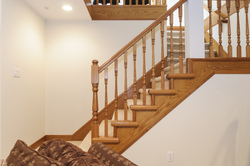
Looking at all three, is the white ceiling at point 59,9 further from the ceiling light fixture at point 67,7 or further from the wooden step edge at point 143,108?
the wooden step edge at point 143,108

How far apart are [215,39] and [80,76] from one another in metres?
3.01

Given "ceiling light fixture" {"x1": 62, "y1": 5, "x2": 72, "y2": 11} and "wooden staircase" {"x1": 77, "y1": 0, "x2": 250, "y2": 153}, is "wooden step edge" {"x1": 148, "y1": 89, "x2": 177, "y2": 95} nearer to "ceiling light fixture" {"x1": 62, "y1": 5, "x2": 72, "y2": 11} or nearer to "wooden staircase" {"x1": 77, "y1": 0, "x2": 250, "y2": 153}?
"wooden staircase" {"x1": 77, "y1": 0, "x2": 250, "y2": 153}

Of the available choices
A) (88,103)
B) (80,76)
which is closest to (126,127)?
(88,103)

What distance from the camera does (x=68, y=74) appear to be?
3.10 metres

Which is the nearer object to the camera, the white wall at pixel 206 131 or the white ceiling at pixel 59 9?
the white wall at pixel 206 131

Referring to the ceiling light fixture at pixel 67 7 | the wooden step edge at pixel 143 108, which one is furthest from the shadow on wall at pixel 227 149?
the ceiling light fixture at pixel 67 7

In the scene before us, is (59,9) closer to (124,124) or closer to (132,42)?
(132,42)

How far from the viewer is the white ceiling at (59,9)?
8.04 feet

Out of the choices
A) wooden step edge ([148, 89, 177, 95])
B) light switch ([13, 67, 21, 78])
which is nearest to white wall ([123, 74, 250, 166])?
wooden step edge ([148, 89, 177, 95])

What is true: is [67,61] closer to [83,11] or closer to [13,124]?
[83,11]

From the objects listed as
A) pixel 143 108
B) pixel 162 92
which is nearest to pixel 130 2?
pixel 162 92

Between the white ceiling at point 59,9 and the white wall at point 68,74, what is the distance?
0.46ft

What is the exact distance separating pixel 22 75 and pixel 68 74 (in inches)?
33.0

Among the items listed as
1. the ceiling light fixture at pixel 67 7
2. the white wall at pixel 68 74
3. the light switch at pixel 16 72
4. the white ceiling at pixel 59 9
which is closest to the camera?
the light switch at pixel 16 72
